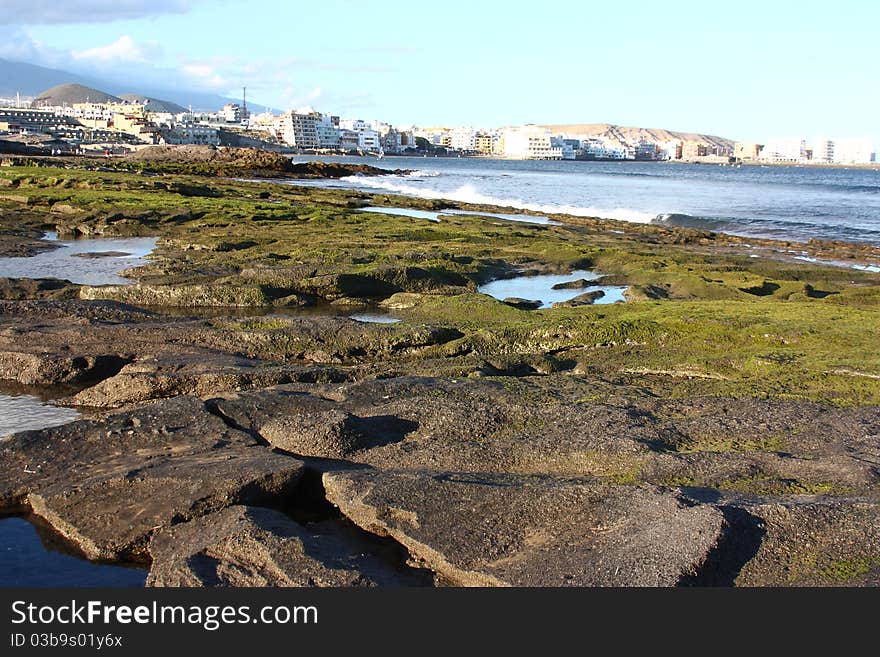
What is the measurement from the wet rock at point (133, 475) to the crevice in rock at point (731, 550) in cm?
376

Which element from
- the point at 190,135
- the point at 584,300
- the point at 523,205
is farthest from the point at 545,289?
the point at 190,135

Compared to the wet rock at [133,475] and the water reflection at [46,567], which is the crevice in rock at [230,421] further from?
the water reflection at [46,567]

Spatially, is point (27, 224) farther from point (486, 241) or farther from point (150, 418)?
point (150, 418)

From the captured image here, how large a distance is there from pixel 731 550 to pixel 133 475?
17.4 feet

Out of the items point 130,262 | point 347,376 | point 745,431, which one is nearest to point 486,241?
point 130,262

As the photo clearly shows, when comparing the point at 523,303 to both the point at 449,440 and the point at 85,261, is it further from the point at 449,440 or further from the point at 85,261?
the point at 85,261

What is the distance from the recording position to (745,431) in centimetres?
917

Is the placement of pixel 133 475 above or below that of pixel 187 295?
below

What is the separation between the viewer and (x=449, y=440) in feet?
29.5

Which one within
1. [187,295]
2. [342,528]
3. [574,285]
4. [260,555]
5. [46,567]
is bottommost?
[46,567]

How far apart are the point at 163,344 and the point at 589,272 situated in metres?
14.8

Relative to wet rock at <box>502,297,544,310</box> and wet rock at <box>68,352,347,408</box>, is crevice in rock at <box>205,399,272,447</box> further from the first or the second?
wet rock at <box>502,297,544,310</box>

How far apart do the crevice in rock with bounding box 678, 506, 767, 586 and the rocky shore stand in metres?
0.02

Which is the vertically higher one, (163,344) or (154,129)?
(154,129)
